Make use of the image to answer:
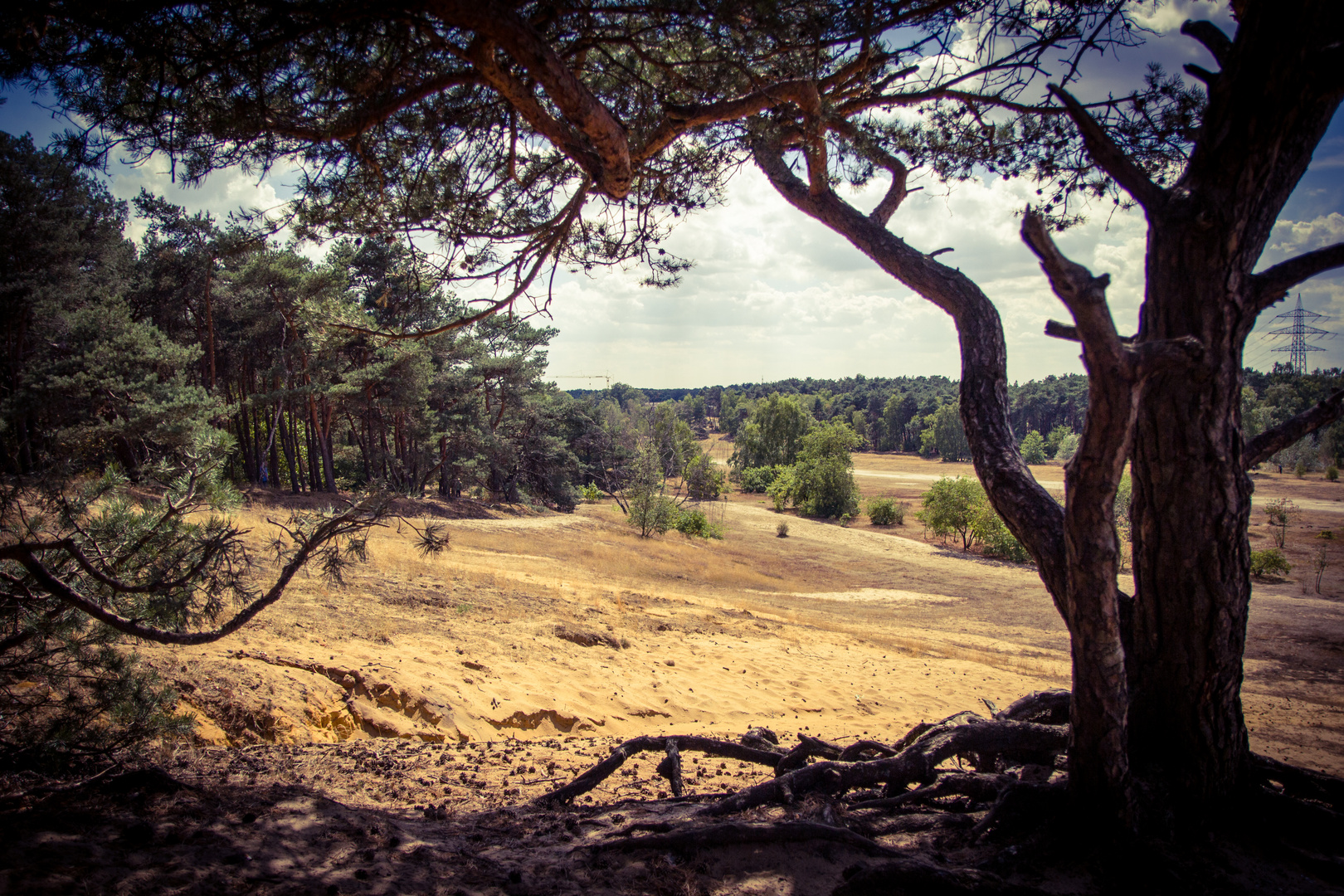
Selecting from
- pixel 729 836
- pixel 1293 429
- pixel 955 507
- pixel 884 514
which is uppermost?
pixel 1293 429

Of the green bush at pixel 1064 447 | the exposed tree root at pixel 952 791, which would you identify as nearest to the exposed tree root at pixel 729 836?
the exposed tree root at pixel 952 791

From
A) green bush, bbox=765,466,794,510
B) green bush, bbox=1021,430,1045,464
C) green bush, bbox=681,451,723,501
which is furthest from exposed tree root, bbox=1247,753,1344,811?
green bush, bbox=1021,430,1045,464

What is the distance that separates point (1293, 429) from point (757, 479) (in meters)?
61.7

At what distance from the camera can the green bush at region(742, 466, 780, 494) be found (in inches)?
2501

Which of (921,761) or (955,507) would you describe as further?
(955,507)

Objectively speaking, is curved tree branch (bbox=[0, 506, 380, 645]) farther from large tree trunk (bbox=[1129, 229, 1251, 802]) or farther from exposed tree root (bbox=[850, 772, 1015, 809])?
large tree trunk (bbox=[1129, 229, 1251, 802])

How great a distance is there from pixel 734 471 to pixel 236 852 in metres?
72.8

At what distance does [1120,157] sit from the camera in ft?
9.18

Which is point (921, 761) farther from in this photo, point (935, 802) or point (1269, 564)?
point (1269, 564)

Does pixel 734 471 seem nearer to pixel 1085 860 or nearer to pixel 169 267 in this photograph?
pixel 169 267

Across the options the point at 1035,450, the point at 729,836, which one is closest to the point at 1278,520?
the point at 729,836

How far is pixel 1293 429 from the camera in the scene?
278cm

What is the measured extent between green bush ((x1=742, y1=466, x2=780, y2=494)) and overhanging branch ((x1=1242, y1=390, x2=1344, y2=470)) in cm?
6026

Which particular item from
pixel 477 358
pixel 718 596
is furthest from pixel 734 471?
pixel 718 596
